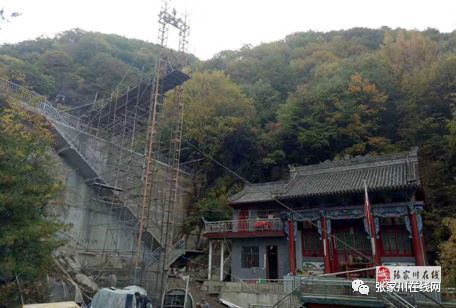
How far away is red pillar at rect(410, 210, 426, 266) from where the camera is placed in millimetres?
17469

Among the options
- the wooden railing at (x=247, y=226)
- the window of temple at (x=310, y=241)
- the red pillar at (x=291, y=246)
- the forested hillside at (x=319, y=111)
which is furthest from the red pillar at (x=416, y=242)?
the wooden railing at (x=247, y=226)

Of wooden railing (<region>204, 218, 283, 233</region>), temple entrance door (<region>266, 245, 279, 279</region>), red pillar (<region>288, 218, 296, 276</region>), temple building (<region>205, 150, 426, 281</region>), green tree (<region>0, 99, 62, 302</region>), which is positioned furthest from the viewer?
temple entrance door (<region>266, 245, 279, 279</region>)

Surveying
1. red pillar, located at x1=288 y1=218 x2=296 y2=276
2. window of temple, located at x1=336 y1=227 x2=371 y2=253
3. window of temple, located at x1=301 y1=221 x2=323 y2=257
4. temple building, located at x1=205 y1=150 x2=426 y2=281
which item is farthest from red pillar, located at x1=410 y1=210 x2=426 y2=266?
red pillar, located at x1=288 y1=218 x2=296 y2=276

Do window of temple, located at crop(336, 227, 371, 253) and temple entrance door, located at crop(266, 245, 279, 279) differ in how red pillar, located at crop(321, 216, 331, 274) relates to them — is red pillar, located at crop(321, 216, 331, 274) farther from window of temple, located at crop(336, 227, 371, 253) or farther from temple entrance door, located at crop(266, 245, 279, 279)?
temple entrance door, located at crop(266, 245, 279, 279)

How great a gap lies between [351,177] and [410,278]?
10.0 metres

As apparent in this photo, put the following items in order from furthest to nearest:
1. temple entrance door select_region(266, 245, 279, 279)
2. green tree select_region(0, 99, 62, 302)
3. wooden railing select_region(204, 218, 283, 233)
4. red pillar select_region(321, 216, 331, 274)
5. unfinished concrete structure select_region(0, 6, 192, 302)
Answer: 1. temple entrance door select_region(266, 245, 279, 279)
2. wooden railing select_region(204, 218, 283, 233)
3. unfinished concrete structure select_region(0, 6, 192, 302)
4. red pillar select_region(321, 216, 331, 274)
5. green tree select_region(0, 99, 62, 302)

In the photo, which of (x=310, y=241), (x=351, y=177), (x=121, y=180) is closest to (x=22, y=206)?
(x=121, y=180)

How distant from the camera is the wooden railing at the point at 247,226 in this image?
22.7 meters

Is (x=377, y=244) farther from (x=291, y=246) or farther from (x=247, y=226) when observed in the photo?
(x=247, y=226)

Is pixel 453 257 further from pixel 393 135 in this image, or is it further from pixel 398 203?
pixel 393 135

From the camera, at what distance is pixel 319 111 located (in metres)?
32.4

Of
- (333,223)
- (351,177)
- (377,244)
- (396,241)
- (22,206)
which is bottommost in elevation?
(377,244)

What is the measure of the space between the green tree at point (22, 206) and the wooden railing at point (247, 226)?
1269 centimetres

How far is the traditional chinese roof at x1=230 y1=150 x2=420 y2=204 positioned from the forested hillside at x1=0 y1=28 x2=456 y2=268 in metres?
3.81
